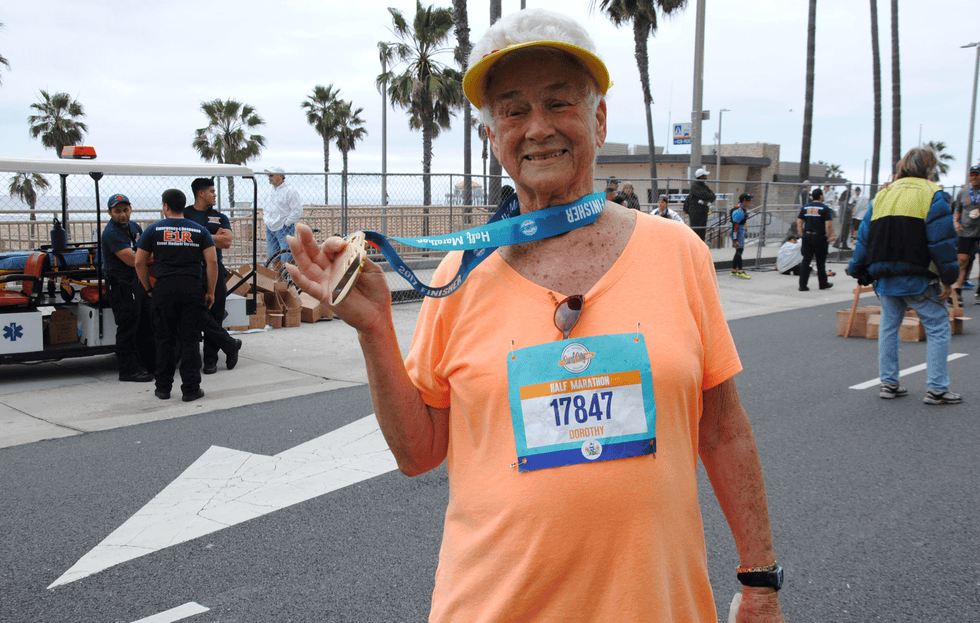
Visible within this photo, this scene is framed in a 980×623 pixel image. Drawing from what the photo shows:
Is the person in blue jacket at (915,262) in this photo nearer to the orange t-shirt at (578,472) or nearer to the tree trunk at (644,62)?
the orange t-shirt at (578,472)

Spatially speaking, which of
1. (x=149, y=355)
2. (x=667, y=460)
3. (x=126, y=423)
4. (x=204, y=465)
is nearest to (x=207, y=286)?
(x=149, y=355)

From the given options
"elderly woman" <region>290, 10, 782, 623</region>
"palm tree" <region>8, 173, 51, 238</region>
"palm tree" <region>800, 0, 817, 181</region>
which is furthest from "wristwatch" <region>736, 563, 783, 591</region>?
"palm tree" <region>800, 0, 817, 181</region>

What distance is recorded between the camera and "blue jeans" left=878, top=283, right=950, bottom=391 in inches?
249

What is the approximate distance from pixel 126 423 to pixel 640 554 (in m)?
5.66

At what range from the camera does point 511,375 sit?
1.45 meters

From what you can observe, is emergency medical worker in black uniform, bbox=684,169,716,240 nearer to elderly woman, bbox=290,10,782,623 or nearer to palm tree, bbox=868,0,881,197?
palm tree, bbox=868,0,881,197

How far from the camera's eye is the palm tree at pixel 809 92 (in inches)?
862

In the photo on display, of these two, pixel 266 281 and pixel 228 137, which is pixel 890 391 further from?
pixel 228 137

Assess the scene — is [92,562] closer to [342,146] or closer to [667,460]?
[667,460]

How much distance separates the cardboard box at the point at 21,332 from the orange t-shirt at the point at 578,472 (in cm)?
727

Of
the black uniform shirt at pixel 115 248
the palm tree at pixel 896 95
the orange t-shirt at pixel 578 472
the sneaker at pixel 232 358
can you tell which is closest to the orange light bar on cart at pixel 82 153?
the black uniform shirt at pixel 115 248

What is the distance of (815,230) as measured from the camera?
48.0 ft

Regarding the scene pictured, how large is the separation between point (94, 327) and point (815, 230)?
1242 centimetres

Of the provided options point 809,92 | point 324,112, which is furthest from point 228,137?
point 809,92
